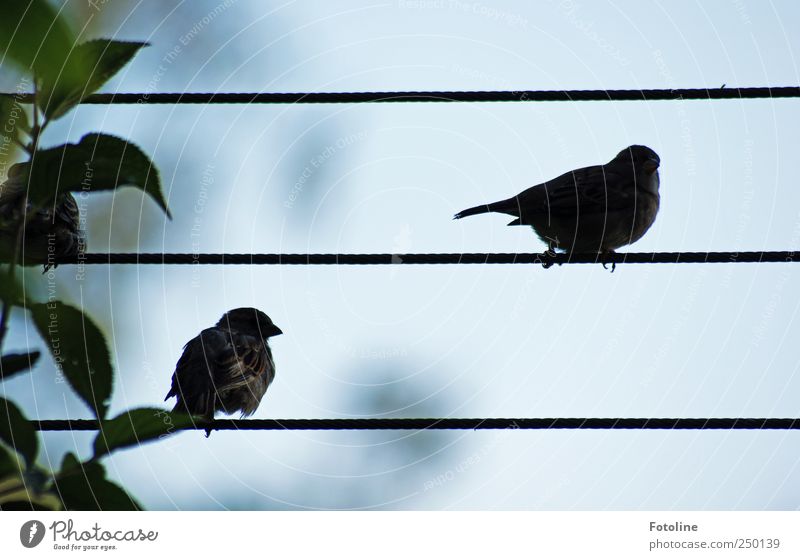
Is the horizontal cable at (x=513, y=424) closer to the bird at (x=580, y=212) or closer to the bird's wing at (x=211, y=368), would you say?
the bird's wing at (x=211, y=368)

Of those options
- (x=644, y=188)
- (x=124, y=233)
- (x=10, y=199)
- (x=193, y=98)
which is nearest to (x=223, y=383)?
(x=124, y=233)

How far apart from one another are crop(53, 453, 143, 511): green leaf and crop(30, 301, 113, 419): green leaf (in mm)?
159

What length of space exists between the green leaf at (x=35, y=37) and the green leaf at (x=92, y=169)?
0.88ft

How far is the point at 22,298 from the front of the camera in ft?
8.87

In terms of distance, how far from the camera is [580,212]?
7.10 metres

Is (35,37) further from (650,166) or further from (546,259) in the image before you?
(650,166)

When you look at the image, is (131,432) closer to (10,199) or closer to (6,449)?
(6,449)

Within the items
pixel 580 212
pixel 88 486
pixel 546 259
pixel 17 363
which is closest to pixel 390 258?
pixel 546 259

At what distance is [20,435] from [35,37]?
119 centimetres

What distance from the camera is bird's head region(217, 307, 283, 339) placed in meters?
7.68

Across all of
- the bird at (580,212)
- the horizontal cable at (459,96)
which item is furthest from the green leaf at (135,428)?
the bird at (580,212)

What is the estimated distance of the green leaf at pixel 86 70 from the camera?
305 cm

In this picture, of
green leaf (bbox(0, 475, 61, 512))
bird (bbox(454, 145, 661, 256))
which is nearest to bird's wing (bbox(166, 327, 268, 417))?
bird (bbox(454, 145, 661, 256))

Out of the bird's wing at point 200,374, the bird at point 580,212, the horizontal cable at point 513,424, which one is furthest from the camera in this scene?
the bird at point 580,212
